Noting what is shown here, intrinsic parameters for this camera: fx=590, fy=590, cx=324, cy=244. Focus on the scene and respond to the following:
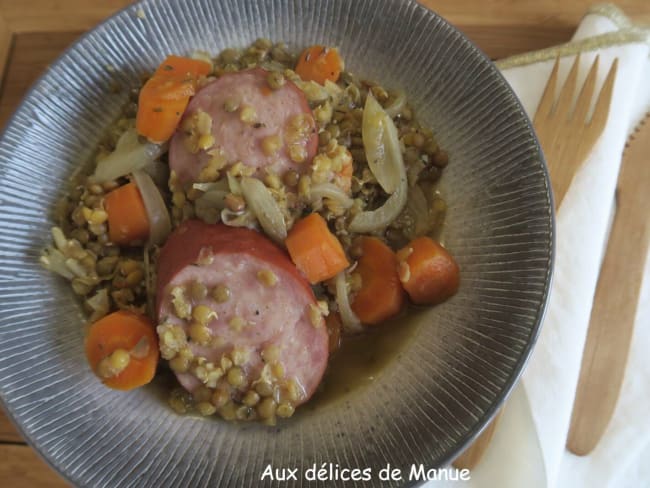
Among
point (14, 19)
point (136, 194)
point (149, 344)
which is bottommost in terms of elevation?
point (149, 344)

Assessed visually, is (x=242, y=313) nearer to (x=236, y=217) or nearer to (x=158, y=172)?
(x=236, y=217)

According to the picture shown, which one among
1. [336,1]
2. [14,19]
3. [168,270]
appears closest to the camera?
[168,270]

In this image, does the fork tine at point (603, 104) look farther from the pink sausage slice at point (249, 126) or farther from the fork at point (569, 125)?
the pink sausage slice at point (249, 126)

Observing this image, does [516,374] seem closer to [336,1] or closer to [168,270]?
[168,270]

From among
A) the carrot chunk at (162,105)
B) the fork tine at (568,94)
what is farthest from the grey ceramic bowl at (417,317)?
the fork tine at (568,94)

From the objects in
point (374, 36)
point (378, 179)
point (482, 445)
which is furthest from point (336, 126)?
point (482, 445)

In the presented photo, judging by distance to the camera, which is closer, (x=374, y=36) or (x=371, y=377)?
(x=371, y=377)
